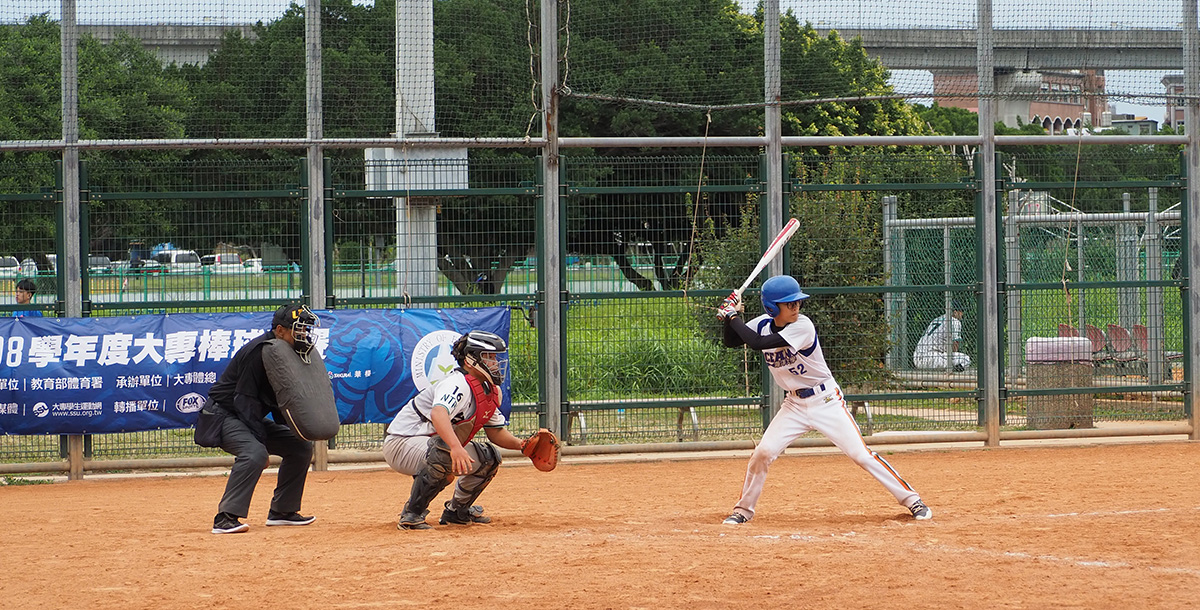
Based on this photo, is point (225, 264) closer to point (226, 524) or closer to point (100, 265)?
point (100, 265)

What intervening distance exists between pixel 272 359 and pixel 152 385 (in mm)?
3544

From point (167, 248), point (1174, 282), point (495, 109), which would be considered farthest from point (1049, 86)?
point (167, 248)

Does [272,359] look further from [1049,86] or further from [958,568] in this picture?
[1049,86]

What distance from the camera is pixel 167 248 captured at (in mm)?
11344

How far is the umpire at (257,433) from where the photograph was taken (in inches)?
305

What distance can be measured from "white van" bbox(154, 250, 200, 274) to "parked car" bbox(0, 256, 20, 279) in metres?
1.34

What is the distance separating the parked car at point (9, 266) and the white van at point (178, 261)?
134cm

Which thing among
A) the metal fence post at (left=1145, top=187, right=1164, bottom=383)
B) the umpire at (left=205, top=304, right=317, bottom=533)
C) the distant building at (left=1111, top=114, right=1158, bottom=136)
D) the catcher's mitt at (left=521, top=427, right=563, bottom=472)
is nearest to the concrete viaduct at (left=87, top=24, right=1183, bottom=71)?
the metal fence post at (left=1145, top=187, right=1164, bottom=383)

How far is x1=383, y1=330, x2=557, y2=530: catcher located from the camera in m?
7.37

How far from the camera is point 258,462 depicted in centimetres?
782

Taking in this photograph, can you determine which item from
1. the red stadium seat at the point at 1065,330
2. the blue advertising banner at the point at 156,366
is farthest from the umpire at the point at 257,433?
the red stadium seat at the point at 1065,330

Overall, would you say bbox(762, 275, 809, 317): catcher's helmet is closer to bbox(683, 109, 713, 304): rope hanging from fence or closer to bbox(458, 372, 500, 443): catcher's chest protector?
bbox(458, 372, 500, 443): catcher's chest protector

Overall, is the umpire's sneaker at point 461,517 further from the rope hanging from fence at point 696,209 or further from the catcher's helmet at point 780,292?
the rope hanging from fence at point 696,209

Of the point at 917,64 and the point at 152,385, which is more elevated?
Result: the point at 917,64
